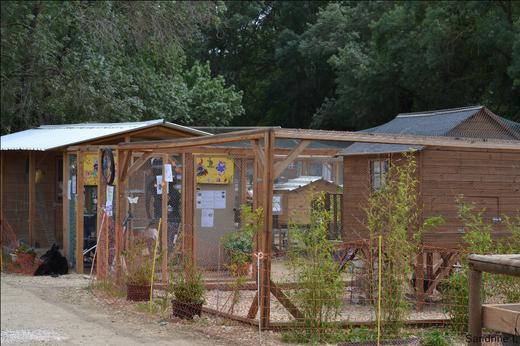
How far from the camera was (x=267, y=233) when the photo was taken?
923 cm

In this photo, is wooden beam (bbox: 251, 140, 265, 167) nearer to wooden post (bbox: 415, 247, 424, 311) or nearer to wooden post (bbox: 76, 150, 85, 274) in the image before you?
wooden post (bbox: 415, 247, 424, 311)

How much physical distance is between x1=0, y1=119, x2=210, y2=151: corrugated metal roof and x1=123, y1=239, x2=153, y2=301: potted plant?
4.07 m

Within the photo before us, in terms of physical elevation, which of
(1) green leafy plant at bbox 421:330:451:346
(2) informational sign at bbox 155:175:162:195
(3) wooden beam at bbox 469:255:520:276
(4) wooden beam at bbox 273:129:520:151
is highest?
(4) wooden beam at bbox 273:129:520:151

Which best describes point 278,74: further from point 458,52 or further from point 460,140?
point 460,140

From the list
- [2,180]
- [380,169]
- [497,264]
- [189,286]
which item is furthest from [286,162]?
[2,180]

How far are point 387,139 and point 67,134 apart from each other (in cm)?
908

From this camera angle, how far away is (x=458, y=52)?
26562mm

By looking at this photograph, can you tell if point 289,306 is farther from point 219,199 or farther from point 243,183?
point 243,183

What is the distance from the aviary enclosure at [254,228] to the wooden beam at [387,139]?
0.04ft

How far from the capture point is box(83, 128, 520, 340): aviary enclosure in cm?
927

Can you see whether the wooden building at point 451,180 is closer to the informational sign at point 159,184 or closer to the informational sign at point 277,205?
the informational sign at point 159,184

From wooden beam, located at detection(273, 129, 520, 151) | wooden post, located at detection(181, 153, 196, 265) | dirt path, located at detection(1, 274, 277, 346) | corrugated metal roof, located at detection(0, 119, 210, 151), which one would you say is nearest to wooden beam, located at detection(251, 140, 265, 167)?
wooden beam, located at detection(273, 129, 520, 151)

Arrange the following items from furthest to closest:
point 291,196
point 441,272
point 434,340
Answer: point 291,196 → point 441,272 → point 434,340

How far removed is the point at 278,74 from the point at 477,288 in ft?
126
